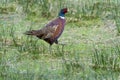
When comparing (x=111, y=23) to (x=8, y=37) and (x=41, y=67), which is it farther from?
(x=41, y=67)

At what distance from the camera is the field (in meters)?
7.80

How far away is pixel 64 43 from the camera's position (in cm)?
963

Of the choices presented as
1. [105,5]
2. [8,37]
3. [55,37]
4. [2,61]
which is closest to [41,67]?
[2,61]

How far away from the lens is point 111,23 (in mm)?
10734

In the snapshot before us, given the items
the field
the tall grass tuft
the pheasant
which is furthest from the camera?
the pheasant

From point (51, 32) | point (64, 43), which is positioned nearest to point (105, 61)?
point (51, 32)

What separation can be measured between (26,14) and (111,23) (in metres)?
1.64

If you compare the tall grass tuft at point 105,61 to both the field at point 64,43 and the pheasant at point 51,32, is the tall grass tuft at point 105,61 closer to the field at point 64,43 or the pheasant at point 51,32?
the field at point 64,43

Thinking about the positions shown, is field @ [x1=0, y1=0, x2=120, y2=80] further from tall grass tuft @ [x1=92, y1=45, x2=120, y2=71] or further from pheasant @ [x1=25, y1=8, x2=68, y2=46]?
pheasant @ [x1=25, y1=8, x2=68, y2=46]

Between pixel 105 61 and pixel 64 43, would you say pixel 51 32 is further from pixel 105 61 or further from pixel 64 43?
pixel 105 61

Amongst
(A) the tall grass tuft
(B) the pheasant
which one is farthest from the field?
(B) the pheasant

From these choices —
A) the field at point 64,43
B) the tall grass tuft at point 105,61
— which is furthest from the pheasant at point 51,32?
the tall grass tuft at point 105,61

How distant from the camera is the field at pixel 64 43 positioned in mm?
7801

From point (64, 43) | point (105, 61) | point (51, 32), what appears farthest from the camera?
point (64, 43)
